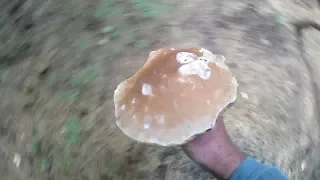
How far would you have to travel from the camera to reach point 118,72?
3.59ft

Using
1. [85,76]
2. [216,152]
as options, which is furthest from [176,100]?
[85,76]

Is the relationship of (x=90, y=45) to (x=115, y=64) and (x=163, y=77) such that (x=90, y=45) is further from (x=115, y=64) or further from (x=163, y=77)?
(x=163, y=77)

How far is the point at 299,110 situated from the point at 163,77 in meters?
0.43

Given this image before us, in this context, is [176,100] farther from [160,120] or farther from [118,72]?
[118,72]

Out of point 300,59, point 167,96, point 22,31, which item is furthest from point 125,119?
point 300,59

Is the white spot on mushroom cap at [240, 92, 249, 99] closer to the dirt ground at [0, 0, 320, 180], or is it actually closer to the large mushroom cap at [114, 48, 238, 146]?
the dirt ground at [0, 0, 320, 180]

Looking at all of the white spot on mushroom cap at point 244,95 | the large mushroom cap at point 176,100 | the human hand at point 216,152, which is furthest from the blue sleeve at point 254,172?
the white spot on mushroom cap at point 244,95

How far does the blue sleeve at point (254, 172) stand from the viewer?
2.85 feet

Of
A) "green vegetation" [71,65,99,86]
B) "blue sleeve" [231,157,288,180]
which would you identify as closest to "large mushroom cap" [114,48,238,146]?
"blue sleeve" [231,157,288,180]

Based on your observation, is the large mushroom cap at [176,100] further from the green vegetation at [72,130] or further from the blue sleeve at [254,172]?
the green vegetation at [72,130]

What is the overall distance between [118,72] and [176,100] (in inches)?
14.4

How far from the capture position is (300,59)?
1.02 meters

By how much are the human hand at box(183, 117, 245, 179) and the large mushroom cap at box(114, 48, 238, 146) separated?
0.06m

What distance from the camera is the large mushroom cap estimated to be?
744 mm
